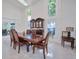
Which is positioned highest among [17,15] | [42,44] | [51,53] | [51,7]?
[51,7]

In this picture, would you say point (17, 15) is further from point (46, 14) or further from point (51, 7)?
point (51, 7)

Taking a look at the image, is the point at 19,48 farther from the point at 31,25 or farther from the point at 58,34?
the point at 58,34

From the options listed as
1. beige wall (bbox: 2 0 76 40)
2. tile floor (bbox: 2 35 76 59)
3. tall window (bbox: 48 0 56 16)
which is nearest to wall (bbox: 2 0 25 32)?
beige wall (bbox: 2 0 76 40)

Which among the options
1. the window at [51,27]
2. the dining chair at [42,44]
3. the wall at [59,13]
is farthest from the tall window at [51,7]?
the dining chair at [42,44]

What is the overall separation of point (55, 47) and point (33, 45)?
0.49 meters

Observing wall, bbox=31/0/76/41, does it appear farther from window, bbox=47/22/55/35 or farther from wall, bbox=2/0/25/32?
wall, bbox=2/0/25/32

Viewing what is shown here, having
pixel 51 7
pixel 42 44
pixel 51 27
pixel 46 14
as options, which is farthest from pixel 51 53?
pixel 51 7

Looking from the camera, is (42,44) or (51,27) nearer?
(51,27)

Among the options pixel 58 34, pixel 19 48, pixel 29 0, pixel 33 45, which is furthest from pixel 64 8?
pixel 19 48

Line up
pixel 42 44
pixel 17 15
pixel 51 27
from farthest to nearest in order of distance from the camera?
pixel 42 44
pixel 51 27
pixel 17 15

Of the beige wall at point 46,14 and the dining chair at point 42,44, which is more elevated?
the beige wall at point 46,14

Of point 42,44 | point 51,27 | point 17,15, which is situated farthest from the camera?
point 42,44

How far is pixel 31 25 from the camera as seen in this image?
6.06ft

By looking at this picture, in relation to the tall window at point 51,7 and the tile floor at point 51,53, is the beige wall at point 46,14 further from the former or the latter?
the tile floor at point 51,53
